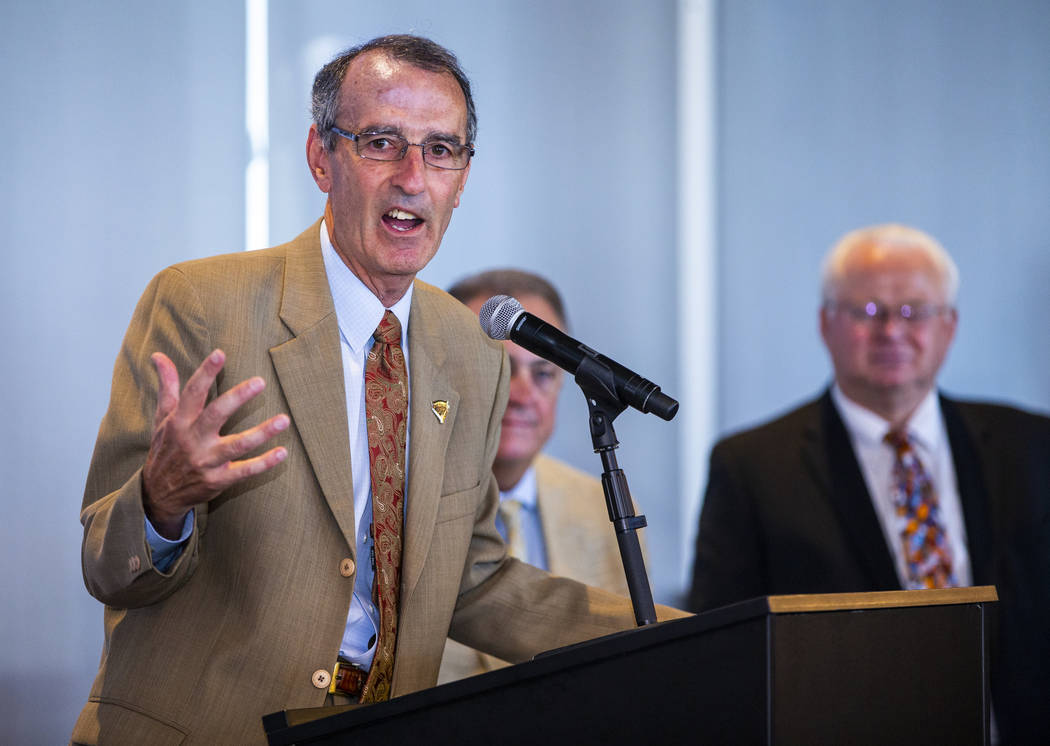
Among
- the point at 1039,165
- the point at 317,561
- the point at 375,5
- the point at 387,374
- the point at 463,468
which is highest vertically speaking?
the point at 375,5

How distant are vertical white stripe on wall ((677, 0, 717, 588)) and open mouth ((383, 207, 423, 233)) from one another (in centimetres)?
255

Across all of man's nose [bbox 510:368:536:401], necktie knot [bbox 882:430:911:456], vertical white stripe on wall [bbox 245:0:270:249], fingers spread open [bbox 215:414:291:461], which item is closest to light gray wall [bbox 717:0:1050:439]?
necktie knot [bbox 882:430:911:456]

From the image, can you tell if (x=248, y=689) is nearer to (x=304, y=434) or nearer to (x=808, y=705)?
(x=304, y=434)

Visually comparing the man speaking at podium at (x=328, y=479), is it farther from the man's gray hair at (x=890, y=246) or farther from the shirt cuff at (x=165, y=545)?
the man's gray hair at (x=890, y=246)

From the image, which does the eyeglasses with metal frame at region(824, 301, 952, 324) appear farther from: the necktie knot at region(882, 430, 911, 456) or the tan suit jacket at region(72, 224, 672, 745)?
the tan suit jacket at region(72, 224, 672, 745)

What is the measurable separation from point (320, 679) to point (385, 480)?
0.31 meters

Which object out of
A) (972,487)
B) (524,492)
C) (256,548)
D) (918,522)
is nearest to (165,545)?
(256,548)

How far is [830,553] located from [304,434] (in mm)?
1937

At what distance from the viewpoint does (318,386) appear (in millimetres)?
1642

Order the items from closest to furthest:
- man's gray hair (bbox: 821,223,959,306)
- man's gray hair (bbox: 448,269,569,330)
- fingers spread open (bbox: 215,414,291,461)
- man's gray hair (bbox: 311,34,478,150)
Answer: fingers spread open (bbox: 215,414,291,461) < man's gray hair (bbox: 311,34,478,150) < man's gray hair (bbox: 448,269,569,330) < man's gray hair (bbox: 821,223,959,306)

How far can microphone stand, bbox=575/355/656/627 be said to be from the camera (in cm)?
144

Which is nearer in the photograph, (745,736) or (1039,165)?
(745,736)

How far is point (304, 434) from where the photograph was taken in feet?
5.28


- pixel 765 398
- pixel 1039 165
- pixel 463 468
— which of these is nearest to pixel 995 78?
pixel 1039 165
